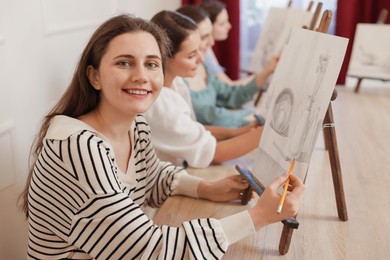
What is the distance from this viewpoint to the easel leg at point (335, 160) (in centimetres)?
115

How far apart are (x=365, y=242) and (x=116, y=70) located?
66cm

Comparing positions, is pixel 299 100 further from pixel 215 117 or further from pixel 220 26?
pixel 220 26

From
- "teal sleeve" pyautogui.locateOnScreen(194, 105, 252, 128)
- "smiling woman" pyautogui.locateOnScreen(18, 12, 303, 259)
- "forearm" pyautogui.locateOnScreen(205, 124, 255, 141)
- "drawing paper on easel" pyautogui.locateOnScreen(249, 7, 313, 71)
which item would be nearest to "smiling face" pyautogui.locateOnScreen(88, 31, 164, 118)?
"smiling woman" pyautogui.locateOnScreen(18, 12, 303, 259)

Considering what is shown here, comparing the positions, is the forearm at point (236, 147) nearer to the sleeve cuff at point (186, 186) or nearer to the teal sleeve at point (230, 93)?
the sleeve cuff at point (186, 186)

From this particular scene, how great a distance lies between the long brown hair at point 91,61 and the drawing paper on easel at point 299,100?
34 cm

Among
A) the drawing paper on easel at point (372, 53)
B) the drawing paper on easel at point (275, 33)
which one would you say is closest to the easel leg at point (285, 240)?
the drawing paper on easel at point (275, 33)

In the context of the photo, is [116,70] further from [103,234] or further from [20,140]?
[20,140]

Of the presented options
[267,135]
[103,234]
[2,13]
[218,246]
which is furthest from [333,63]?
[2,13]

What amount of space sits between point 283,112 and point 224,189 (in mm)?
249

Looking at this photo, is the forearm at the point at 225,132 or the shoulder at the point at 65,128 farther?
the forearm at the point at 225,132

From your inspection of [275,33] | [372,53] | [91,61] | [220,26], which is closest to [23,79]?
[91,61]

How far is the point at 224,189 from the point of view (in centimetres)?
129

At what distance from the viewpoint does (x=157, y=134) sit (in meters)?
1.53

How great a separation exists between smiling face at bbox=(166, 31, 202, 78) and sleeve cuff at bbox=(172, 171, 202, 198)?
1.49 feet
